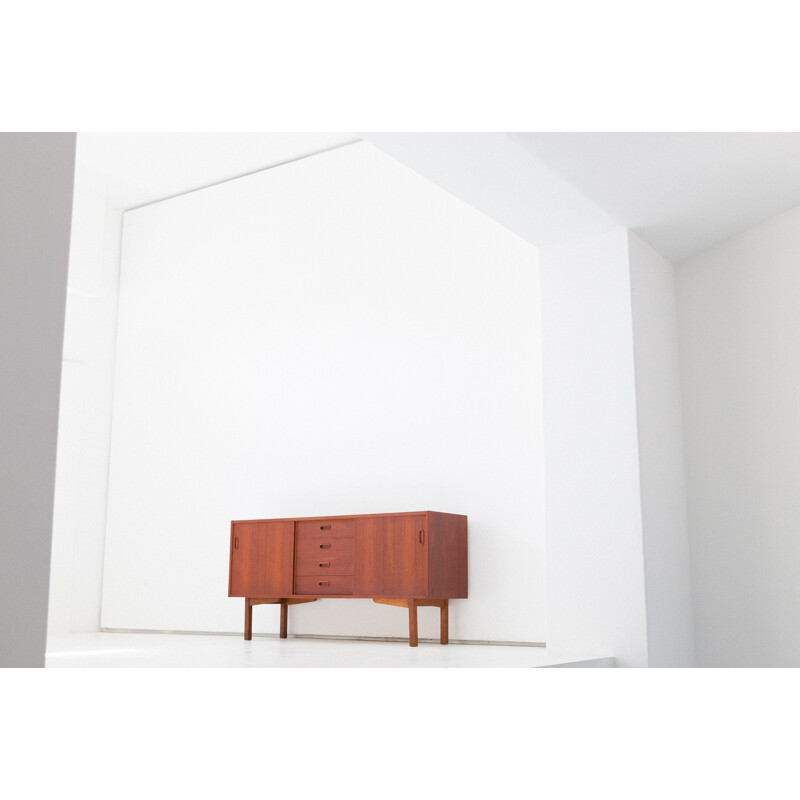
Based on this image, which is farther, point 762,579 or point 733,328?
point 733,328

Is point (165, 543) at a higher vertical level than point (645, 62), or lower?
lower

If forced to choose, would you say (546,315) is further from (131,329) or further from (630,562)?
(131,329)

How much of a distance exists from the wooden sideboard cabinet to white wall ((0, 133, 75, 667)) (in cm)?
399

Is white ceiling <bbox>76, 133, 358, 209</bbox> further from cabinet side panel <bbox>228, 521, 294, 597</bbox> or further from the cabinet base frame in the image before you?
the cabinet base frame

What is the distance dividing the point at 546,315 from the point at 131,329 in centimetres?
551

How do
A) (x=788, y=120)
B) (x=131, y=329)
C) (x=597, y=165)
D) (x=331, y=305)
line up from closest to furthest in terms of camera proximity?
(x=788, y=120)
(x=597, y=165)
(x=331, y=305)
(x=131, y=329)

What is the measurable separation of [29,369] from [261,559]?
488 centimetres

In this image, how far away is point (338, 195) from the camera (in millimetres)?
7801

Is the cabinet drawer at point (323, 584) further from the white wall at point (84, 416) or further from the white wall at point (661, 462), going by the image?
the white wall at point (84, 416)

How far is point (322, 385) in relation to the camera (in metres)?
7.55

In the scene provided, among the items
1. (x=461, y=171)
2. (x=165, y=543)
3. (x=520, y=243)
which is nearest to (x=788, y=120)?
(x=461, y=171)

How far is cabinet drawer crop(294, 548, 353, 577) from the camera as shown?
21.1 feet

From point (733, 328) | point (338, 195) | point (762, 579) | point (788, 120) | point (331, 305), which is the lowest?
point (762, 579)

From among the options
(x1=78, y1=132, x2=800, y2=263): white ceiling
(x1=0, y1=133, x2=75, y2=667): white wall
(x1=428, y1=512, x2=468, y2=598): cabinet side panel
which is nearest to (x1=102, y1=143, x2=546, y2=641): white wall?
(x1=428, y1=512, x2=468, y2=598): cabinet side panel
